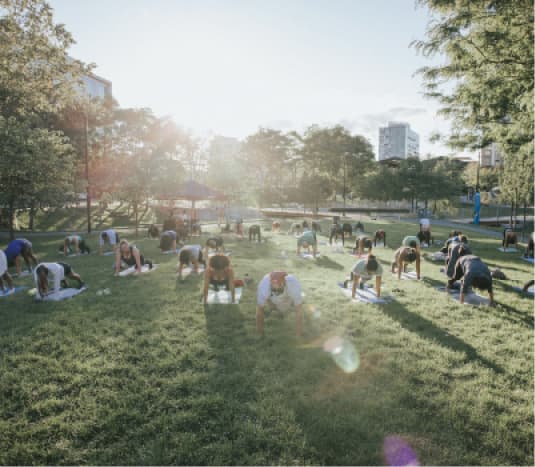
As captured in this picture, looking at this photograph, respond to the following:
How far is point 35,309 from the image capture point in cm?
729

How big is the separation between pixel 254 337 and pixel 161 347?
1712 millimetres

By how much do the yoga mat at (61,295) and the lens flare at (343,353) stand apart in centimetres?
693

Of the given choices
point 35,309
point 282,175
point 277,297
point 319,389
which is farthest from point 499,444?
point 282,175

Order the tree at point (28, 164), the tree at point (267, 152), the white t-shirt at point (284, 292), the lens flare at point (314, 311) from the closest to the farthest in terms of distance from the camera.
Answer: the white t-shirt at point (284, 292), the lens flare at point (314, 311), the tree at point (28, 164), the tree at point (267, 152)

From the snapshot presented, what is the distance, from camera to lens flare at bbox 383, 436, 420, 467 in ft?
10.7

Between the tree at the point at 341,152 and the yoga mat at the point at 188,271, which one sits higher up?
the tree at the point at 341,152

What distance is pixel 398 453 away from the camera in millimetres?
3350

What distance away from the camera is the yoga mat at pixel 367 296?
7.99m

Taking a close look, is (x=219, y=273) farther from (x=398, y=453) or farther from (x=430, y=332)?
(x=398, y=453)

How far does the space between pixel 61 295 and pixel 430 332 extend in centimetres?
910

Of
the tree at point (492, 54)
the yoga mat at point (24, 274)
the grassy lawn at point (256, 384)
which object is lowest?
the grassy lawn at point (256, 384)

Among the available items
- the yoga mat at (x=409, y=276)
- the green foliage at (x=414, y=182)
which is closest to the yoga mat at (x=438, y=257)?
the yoga mat at (x=409, y=276)

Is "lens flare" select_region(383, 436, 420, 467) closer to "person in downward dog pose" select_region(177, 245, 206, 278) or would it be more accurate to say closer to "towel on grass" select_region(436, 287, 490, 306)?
"towel on grass" select_region(436, 287, 490, 306)

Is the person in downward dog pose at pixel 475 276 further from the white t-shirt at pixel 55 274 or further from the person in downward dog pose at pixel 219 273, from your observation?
the white t-shirt at pixel 55 274
